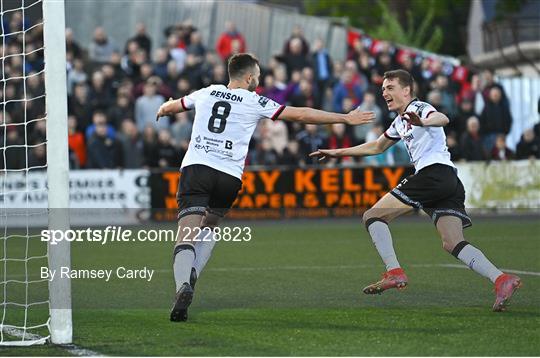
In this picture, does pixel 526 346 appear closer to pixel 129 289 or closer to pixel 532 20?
pixel 129 289

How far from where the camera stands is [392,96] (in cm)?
952

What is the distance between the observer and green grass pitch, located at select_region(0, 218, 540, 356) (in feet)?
23.4

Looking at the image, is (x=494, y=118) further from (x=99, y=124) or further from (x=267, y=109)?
(x=267, y=109)

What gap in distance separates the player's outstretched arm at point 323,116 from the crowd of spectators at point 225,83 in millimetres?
12618

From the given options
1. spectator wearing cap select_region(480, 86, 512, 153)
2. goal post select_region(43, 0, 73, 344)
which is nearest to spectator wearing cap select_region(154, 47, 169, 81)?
spectator wearing cap select_region(480, 86, 512, 153)

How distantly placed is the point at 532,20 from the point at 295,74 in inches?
407

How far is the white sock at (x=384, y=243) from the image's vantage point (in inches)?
367

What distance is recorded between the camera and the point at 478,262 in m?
8.98

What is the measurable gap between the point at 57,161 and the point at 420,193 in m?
3.37

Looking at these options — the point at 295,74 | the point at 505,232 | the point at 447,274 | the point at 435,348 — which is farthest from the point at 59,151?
the point at 295,74

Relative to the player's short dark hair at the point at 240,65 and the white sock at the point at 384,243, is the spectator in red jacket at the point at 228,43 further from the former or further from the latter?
the player's short dark hair at the point at 240,65

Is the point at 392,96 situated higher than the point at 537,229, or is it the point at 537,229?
the point at 392,96

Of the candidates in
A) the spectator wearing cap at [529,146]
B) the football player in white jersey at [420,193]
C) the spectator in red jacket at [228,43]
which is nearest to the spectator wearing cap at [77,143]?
the spectator in red jacket at [228,43]

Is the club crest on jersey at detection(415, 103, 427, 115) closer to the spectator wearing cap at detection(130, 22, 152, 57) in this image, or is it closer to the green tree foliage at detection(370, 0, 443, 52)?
the spectator wearing cap at detection(130, 22, 152, 57)
